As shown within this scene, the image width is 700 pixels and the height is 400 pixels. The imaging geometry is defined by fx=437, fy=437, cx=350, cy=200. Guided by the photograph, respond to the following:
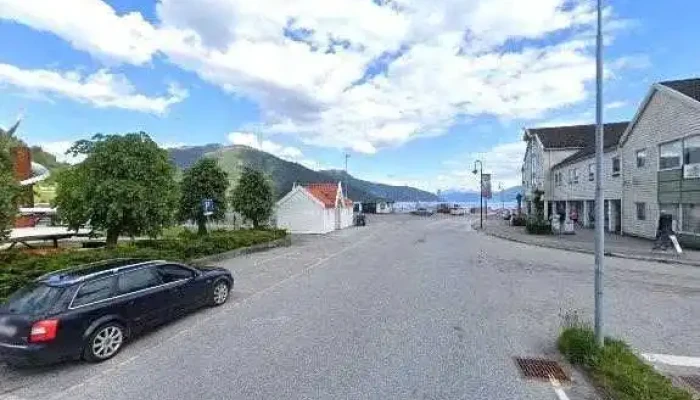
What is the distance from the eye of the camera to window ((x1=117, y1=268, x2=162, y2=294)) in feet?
26.1

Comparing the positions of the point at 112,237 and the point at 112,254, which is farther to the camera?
the point at 112,237

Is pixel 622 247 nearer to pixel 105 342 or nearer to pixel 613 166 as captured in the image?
pixel 613 166

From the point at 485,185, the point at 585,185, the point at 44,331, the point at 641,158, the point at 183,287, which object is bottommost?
the point at 44,331

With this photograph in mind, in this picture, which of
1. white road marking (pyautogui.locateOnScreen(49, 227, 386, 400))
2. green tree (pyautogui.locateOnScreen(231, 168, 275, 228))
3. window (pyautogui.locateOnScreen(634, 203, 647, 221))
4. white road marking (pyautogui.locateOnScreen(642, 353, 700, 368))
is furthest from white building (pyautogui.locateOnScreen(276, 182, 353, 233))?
white road marking (pyautogui.locateOnScreen(642, 353, 700, 368))

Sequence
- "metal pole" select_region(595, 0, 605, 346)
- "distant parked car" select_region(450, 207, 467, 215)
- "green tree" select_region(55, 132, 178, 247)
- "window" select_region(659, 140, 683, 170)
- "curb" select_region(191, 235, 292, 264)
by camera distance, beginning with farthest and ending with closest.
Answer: "distant parked car" select_region(450, 207, 467, 215)
"window" select_region(659, 140, 683, 170)
"curb" select_region(191, 235, 292, 264)
"green tree" select_region(55, 132, 178, 247)
"metal pole" select_region(595, 0, 605, 346)

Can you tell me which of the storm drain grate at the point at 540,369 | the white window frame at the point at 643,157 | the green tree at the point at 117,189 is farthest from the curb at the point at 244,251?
the white window frame at the point at 643,157

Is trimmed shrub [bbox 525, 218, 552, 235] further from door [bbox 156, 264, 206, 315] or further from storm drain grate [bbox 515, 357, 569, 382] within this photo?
door [bbox 156, 264, 206, 315]

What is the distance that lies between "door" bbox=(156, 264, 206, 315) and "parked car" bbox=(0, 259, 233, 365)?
0.07ft

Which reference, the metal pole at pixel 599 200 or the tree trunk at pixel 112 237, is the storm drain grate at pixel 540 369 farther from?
the tree trunk at pixel 112 237

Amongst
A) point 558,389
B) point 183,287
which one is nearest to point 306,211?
point 183,287

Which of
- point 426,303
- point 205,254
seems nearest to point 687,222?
point 426,303

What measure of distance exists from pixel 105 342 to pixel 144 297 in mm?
1090

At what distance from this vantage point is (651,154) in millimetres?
24938

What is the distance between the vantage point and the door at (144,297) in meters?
7.84
